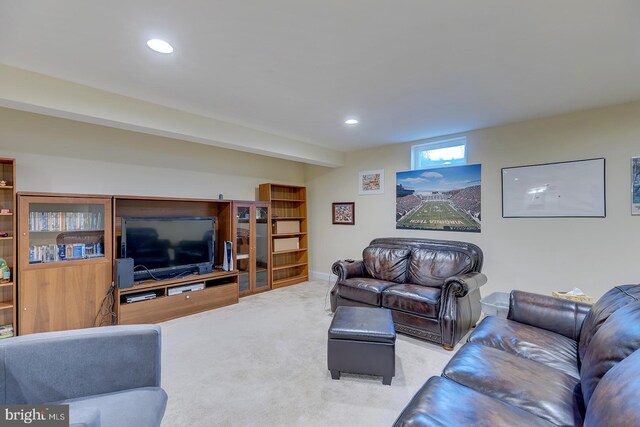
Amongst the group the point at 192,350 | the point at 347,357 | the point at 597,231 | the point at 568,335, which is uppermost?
the point at 597,231

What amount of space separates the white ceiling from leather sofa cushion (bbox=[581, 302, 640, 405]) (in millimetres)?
1612

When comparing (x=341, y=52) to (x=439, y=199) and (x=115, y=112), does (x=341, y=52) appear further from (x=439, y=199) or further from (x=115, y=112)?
(x=439, y=199)

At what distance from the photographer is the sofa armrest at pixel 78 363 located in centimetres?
131

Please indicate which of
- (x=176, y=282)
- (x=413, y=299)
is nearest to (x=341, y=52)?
(x=413, y=299)

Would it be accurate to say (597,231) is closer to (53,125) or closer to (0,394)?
(0,394)

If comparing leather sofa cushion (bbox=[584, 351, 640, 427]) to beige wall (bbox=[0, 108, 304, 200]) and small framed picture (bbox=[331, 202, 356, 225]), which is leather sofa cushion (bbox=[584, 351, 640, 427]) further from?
→ beige wall (bbox=[0, 108, 304, 200])

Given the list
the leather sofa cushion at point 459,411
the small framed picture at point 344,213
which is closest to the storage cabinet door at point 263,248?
the small framed picture at point 344,213

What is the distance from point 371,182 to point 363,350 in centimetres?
320

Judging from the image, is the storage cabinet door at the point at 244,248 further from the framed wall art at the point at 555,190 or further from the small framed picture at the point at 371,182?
the framed wall art at the point at 555,190

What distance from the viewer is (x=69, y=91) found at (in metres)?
2.46

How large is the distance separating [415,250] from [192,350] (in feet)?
9.22

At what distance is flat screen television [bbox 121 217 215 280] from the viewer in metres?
3.49

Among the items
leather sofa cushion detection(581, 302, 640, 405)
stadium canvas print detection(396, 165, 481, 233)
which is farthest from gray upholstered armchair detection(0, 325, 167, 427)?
stadium canvas print detection(396, 165, 481, 233)

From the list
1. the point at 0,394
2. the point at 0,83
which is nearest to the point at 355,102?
the point at 0,83
